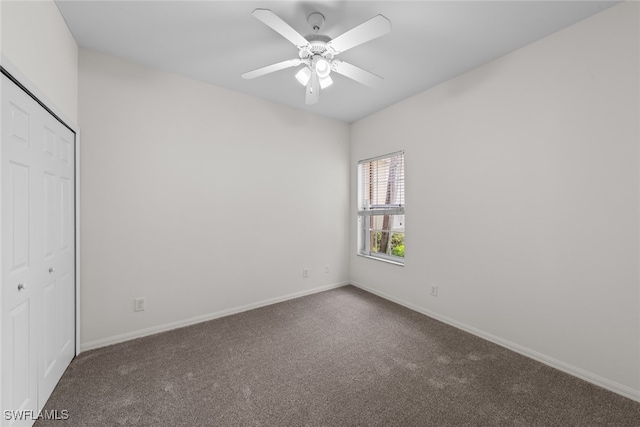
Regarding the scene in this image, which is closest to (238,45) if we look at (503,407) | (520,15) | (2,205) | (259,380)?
(2,205)

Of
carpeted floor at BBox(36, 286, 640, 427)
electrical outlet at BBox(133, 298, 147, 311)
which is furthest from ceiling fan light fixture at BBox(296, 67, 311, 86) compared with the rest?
electrical outlet at BBox(133, 298, 147, 311)

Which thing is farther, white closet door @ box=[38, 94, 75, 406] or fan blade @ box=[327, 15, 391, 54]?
white closet door @ box=[38, 94, 75, 406]

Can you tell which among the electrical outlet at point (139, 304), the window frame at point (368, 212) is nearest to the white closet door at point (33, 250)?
the electrical outlet at point (139, 304)

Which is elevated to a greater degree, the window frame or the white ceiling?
the white ceiling

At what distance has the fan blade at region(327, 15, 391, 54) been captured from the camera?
1.41m

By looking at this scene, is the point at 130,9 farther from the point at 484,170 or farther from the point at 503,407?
the point at 503,407

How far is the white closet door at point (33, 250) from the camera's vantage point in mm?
1259

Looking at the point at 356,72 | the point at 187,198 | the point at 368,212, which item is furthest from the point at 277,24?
the point at 368,212

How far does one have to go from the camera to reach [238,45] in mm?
2143

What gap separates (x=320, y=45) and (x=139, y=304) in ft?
9.00

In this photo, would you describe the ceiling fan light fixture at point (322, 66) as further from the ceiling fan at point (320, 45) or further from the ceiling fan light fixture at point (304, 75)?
the ceiling fan light fixture at point (304, 75)

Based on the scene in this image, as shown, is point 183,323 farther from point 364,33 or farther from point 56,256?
point 364,33

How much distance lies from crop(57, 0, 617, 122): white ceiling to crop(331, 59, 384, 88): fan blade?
273mm

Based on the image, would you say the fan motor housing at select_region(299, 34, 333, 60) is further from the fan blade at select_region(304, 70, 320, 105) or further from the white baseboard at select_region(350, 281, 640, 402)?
the white baseboard at select_region(350, 281, 640, 402)
